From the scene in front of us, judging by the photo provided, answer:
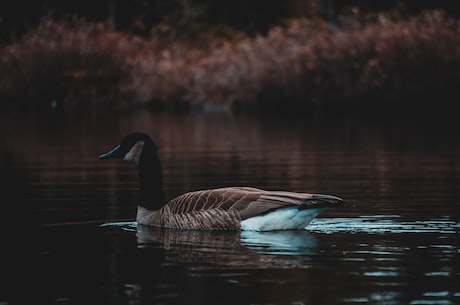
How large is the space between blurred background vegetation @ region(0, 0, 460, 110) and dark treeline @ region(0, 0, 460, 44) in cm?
14

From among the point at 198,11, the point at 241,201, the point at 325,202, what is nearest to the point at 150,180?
the point at 241,201

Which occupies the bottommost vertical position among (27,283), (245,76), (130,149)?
(27,283)

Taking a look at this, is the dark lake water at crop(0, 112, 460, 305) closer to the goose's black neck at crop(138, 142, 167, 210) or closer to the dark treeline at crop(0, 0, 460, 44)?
the goose's black neck at crop(138, 142, 167, 210)

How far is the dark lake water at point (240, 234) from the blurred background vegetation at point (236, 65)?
17665mm

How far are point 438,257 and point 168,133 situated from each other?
22940 millimetres

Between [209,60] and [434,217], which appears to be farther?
[209,60]

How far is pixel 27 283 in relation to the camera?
1097cm

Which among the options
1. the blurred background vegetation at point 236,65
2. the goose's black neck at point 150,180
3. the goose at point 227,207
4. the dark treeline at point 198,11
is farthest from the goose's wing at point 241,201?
the dark treeline at point 198,11

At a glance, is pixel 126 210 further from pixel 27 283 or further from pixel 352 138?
pixel 352 138

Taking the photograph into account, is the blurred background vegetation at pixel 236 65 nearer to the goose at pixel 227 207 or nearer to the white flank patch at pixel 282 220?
the goose at pixel 227 207

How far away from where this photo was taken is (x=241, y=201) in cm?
1397

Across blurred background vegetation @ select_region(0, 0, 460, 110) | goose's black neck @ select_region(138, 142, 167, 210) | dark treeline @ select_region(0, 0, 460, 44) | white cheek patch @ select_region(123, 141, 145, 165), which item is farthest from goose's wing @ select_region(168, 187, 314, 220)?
dark treeline @ select_region(0, 0, 460, 44)

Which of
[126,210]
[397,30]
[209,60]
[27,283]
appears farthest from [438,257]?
[209,60]

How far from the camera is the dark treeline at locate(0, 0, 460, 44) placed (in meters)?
60.5
